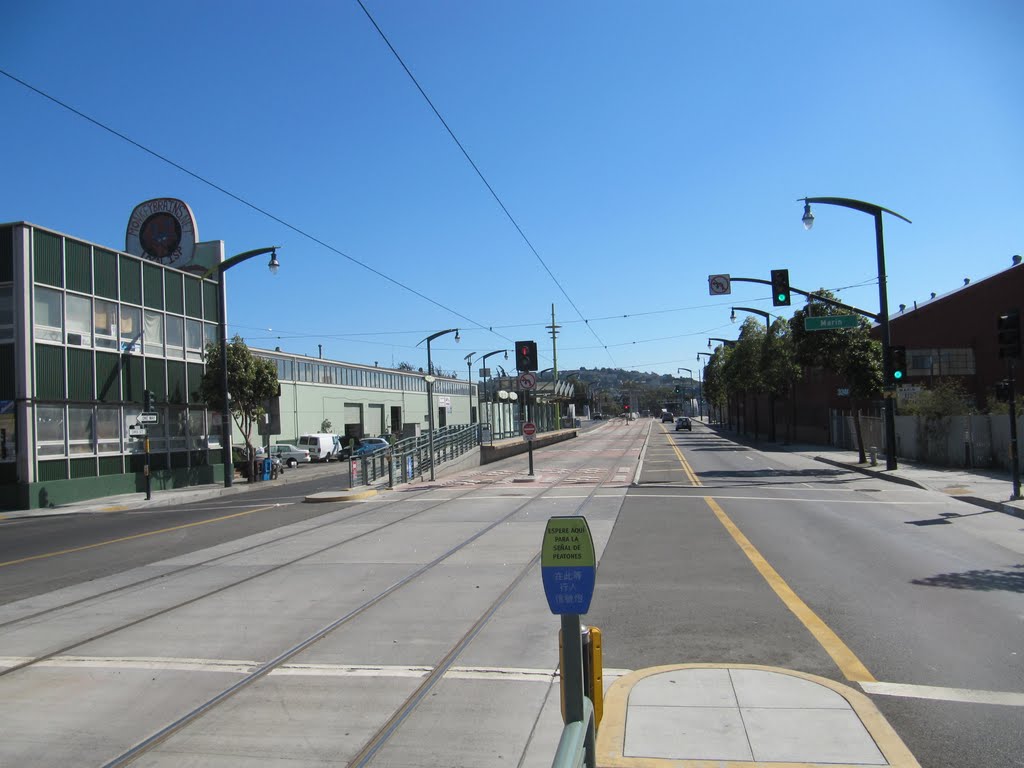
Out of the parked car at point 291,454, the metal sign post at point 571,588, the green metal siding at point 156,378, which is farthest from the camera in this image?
the parked car at point 291,454

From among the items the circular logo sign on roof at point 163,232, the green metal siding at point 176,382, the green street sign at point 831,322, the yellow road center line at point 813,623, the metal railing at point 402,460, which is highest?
the circular logo sign on roof at point 163,232

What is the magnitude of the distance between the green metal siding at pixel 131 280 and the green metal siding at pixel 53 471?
6734 mm

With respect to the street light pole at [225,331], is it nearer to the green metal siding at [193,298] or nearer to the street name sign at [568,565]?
the green metal siding at [193,298]

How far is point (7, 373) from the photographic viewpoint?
26.0 m

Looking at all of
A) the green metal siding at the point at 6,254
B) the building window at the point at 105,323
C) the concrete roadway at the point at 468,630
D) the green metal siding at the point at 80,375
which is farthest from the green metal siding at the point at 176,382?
the concrete roadway at the point at 468,630

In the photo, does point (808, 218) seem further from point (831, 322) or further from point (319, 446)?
point (319, 446)

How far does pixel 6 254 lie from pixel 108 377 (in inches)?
211

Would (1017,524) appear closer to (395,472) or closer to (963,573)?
(963,573)

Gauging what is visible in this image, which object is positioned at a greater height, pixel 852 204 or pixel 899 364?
pixel 852 204

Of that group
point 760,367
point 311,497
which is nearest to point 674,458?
point 760,367

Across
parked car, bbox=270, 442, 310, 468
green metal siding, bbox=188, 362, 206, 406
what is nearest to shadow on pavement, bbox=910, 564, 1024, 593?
green metal siding, bbox=188, 362, 206, 406

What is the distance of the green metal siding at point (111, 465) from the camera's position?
28656mm

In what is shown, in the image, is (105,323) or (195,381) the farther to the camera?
(195,381)

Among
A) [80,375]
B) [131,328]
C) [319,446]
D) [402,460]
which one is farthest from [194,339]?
[319,446]
